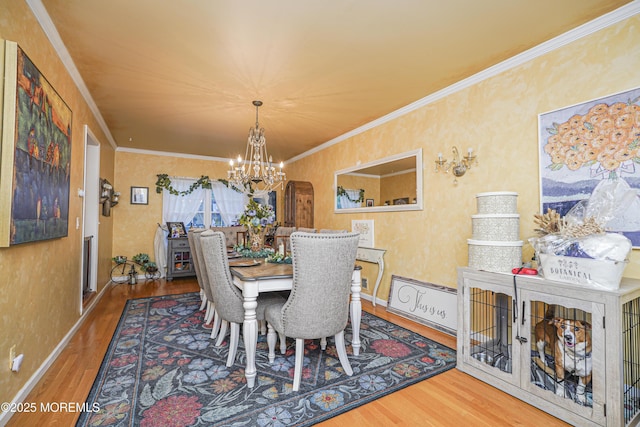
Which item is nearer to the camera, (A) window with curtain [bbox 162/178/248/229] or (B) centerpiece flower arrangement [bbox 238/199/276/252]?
(B) centerpiece flower arrangement [bbox 238/199/276/252]

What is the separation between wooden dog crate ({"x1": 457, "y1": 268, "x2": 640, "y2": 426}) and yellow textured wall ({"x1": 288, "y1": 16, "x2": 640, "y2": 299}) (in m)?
0.55

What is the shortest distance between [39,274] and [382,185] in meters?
3.51

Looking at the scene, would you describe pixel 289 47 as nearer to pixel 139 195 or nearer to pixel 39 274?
pixel 39 274

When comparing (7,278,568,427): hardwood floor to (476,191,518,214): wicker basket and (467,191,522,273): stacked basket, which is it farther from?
(476,191,518,214): wicker basket

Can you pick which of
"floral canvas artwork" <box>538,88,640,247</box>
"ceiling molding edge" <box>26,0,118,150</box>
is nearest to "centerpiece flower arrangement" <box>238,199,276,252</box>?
"ceiling molding edge" <box>26,0,118,150</box>

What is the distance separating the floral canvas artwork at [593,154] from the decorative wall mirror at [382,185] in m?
1.28

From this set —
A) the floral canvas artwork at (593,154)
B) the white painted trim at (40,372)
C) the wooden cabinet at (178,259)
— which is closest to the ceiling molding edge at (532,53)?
the floral canvas artwork at (593,154)

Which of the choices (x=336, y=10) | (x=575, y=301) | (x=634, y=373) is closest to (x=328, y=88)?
(x=336, y=10)

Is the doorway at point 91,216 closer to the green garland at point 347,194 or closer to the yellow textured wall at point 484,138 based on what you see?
the green garland at point 347,194

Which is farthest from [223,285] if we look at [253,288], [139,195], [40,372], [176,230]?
[139,195]

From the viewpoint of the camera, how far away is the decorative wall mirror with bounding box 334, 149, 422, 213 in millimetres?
3432

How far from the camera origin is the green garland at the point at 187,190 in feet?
18.8

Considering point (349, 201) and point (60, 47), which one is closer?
point (60, 47)

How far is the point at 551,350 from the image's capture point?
183 cm
